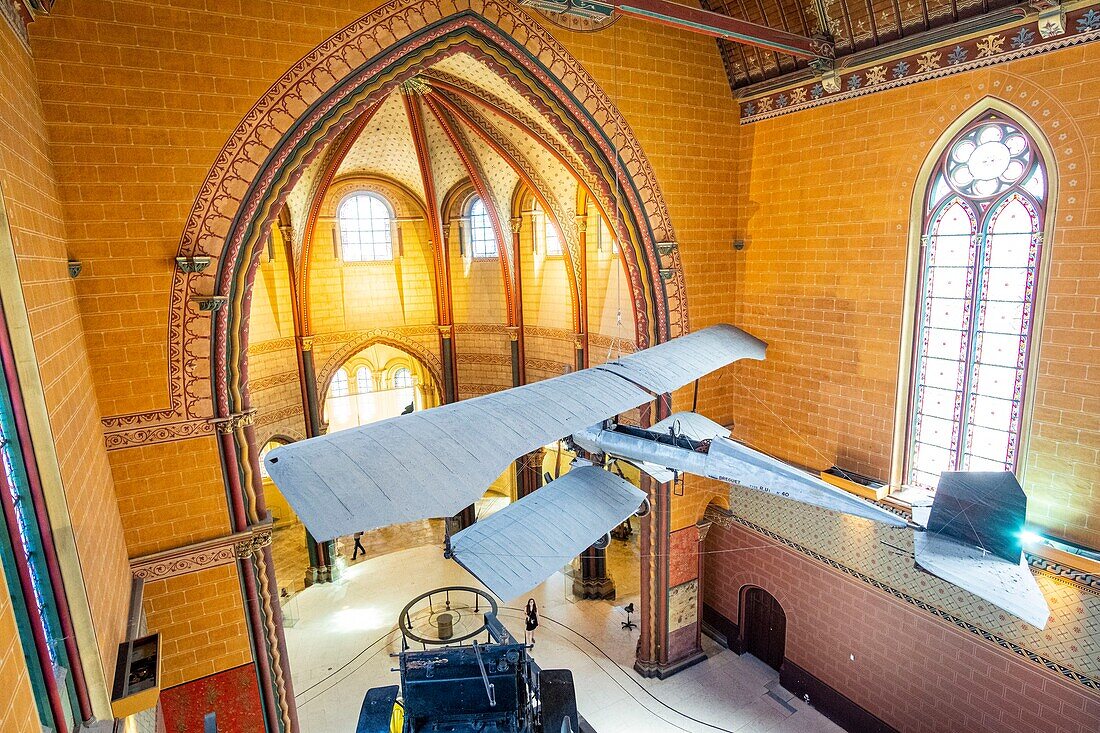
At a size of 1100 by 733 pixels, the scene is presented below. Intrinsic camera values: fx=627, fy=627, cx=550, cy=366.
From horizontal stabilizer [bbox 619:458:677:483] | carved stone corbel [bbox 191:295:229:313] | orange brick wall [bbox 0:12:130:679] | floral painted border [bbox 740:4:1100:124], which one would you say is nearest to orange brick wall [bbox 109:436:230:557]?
orange brick wall [bbox 0:12:130:679]

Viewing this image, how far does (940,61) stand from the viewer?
25.8 feet

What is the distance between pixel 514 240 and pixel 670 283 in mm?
6127

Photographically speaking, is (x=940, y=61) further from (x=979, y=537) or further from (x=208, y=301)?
(x=208, y=301)

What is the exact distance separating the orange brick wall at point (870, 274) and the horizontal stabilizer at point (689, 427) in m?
2.79

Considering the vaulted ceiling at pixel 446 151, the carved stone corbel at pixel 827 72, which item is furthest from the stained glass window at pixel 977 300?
the vaulted ceiling at pixel 446 151

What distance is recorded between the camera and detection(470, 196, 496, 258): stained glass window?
15977 mm

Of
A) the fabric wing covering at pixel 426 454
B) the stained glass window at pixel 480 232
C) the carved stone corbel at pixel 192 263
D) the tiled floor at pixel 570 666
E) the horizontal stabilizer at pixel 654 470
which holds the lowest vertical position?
the tiled floor at pixel 570 666

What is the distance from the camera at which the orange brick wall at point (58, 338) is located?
4.83 meters

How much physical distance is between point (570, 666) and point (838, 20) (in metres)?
11.4

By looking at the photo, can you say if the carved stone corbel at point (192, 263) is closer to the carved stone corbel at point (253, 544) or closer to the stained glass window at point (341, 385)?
the carved stone corbel at point (253, 544)

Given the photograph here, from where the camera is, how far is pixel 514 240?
50.5 ft

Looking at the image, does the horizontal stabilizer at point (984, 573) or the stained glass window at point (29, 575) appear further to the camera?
the horizontal stabilizer at point (984, 573)

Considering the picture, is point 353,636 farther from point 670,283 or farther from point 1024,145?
point 1024,145

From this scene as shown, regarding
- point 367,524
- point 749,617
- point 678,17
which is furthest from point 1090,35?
point 749,617
